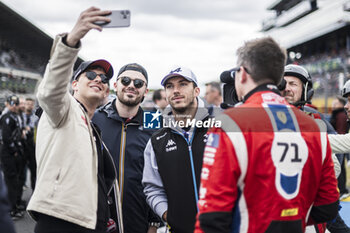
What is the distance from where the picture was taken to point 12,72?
22453 millimetres

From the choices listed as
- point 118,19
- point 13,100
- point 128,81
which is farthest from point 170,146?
point 13,100

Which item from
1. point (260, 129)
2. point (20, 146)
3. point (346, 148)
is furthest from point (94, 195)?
point (20, 146)

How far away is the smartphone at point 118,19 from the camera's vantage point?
1.71m

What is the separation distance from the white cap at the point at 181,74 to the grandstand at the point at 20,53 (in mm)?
17138

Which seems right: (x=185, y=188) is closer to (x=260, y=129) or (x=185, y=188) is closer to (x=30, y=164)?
(x=260, y=129)

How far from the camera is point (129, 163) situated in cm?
314

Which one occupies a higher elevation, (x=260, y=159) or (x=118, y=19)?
(x=118, y=19)

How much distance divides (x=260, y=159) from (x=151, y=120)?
1.91 metres

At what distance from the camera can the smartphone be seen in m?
1.71

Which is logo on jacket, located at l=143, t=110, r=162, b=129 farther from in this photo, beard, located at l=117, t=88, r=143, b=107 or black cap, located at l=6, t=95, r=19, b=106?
black cap, located at l=6, t=95, r=19, b=106

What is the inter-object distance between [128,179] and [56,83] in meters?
1.35

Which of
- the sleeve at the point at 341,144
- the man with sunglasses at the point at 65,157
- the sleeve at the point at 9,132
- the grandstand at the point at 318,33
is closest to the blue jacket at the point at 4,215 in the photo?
the man with sunglasses at the point at 65,157

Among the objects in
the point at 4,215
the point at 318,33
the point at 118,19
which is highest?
the point at 318,33

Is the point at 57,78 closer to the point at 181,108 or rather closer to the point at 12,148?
the point at 181,108
